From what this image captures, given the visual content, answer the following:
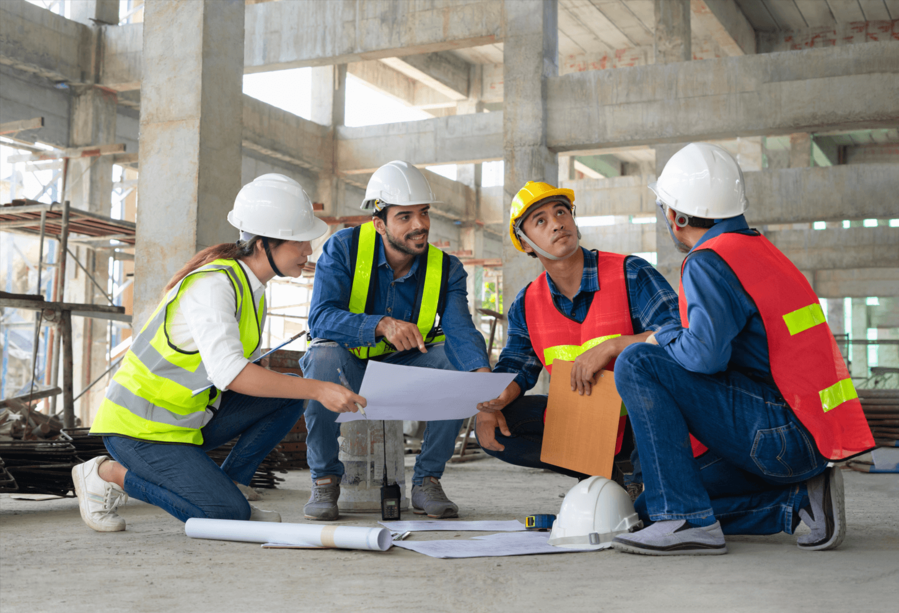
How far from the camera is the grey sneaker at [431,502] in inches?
155

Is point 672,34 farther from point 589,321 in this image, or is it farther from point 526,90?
point 589,321

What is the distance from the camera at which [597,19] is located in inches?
714

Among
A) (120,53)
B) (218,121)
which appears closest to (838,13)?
(120,53)

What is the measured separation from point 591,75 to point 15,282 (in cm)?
1045

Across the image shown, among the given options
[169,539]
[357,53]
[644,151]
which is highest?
[644,151]

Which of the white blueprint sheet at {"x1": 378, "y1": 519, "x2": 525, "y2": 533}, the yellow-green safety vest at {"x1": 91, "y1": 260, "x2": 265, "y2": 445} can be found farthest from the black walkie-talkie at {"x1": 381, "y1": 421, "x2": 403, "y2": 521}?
the yellow-green safety vest at {"x1": 91, "y1": 260, "x2": 265, "y2": 445}

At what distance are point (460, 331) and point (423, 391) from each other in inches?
34.8

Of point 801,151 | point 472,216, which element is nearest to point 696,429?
point 801,151

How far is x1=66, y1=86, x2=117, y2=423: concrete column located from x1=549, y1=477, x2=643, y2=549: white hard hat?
1239 cm

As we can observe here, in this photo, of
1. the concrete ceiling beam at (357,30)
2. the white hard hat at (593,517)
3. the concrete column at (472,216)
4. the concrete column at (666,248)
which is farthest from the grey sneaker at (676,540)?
the concrete column at (472,216)

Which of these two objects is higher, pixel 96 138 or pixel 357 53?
pixel 357 53

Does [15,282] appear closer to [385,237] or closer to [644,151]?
[385,237]

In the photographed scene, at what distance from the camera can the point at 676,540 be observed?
280 cm

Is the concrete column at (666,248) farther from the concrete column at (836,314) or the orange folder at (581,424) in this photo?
the concrete column at (836,314)
